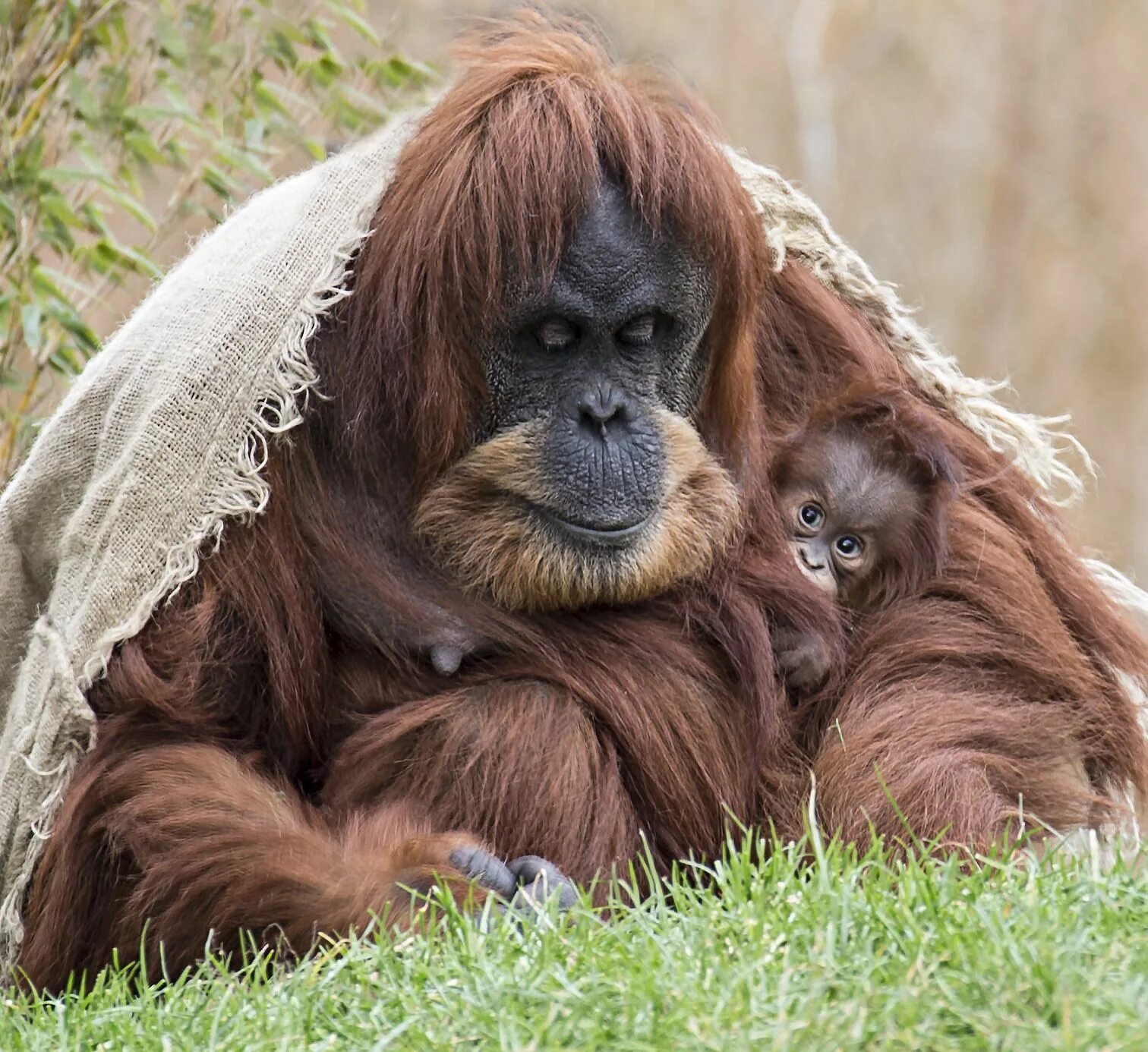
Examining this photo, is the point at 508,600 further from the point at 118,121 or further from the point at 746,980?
the point at 118,121

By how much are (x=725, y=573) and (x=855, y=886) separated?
1.00 meters

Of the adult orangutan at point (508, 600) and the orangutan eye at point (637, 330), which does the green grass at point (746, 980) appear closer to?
the adult orangutan at point (508, 600)

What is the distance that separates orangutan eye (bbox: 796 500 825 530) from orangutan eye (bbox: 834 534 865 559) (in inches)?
2.1

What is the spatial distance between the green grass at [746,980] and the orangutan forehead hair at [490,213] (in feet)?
3.25

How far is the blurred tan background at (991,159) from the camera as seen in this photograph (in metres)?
10.7

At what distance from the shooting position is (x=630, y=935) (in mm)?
2326

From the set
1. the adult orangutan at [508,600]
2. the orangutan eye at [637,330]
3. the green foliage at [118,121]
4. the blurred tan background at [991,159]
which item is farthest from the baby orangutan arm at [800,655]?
the blurred tan background at [991,159]

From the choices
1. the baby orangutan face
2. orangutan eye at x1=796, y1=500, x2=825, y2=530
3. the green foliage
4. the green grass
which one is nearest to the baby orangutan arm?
the baby orangutan face

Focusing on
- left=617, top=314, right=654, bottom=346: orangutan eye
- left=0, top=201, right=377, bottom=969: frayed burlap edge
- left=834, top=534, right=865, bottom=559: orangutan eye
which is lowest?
→ left=0, top=201, right=377, bottom=969: frayed burlap edge

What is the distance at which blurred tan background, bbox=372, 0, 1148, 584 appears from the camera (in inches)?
423

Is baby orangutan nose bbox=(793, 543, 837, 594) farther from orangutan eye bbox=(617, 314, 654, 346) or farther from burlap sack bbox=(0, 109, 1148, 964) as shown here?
burlap sack bbox=(0, 109, 1148, 964)

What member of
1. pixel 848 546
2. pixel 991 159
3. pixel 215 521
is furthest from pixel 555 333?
pixel 991 159

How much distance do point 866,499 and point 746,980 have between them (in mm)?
1758

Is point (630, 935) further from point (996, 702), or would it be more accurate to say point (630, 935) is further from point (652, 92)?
point (652, 92)
